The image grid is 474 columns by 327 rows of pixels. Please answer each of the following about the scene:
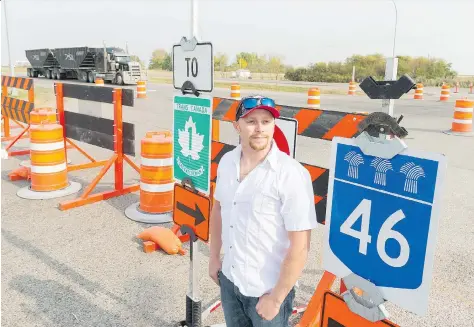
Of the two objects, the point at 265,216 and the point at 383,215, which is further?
the point at 265,216

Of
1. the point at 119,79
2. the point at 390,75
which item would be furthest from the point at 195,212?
the point at 119,79

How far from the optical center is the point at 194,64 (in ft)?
11.1

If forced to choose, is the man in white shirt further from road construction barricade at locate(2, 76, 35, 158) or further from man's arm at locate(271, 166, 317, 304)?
road construction barricade at locate(2, 76, 35, 158)

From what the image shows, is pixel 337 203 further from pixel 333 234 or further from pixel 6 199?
pixel 6 199

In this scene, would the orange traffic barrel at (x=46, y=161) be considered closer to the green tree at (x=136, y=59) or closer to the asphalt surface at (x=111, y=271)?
the asphalt surface at (x=111, y=271)

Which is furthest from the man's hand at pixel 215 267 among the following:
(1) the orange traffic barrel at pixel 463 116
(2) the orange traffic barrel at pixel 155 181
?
(1) the orange traffic barrel at pixel 463 116

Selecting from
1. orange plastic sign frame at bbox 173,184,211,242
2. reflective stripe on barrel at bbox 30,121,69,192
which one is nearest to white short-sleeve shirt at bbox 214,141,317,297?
orange plastic sign frame at bbox 173,184,211,242

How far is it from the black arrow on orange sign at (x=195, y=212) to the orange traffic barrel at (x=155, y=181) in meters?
2.26

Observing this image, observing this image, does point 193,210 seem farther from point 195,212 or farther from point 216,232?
point 216,232

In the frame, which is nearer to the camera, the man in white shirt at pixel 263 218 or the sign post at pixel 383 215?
the sign post at pixel 383 215

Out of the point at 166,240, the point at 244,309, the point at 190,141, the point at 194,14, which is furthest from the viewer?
the point at 166,240

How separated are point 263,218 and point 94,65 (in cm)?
3899

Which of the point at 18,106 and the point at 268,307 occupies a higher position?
the point at 18,106

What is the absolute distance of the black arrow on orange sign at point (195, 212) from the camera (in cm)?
339
